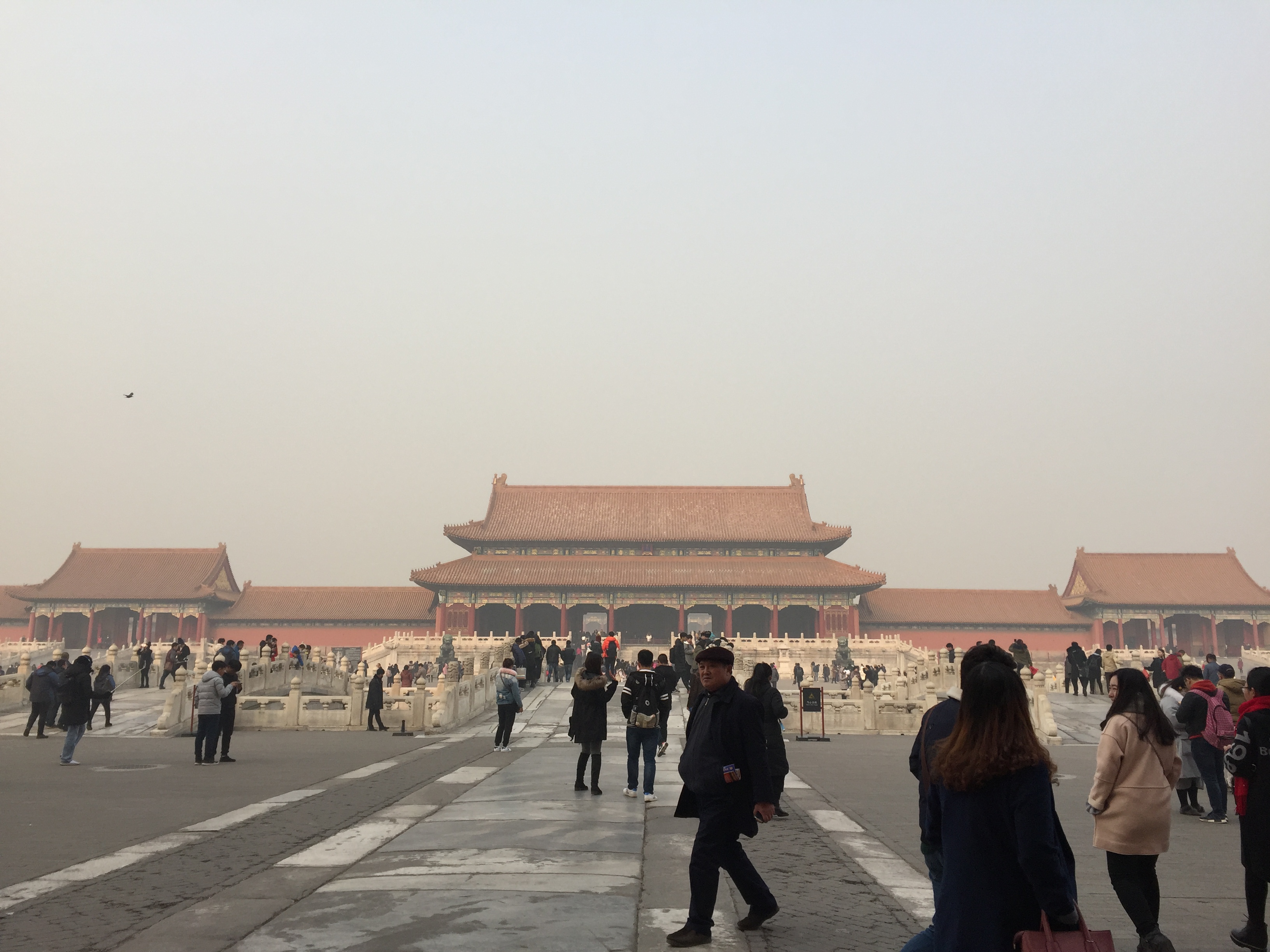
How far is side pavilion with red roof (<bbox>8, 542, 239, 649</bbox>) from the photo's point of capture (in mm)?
49938

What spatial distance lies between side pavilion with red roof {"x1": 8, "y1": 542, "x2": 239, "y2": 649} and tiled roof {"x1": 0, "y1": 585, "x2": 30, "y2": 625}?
0.40 meters

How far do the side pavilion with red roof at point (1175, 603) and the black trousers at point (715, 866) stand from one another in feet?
161

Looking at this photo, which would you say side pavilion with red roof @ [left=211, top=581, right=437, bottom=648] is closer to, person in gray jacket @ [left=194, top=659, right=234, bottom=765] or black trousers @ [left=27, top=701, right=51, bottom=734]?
black trousers @ [left=27, top=701, right=51, bottom=734]

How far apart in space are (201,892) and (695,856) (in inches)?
114

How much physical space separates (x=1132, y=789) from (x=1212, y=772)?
199 inches

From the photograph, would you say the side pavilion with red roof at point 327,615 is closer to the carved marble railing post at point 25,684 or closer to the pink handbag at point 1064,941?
the carved marble railing post at point 25,684

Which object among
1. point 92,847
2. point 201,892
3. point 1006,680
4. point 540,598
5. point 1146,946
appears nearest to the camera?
point 1006,680

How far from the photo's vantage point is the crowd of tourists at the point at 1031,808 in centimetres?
311

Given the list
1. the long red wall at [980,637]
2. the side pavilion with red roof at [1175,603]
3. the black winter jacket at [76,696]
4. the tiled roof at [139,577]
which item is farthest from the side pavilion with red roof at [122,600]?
the side pavilion with red roof at [1175,603]

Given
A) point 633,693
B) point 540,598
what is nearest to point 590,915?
point 633,693

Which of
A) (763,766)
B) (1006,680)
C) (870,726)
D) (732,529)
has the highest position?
(732,529)

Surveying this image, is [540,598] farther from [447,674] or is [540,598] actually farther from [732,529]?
[447,674]

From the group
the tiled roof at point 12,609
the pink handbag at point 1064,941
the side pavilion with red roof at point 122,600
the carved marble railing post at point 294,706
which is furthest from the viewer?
the tiled roof at point 12,609

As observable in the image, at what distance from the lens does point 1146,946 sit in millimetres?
4555
